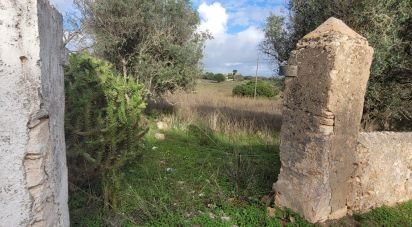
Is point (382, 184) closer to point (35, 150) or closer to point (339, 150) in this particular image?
point (339, 150)

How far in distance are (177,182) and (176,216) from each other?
1187mm

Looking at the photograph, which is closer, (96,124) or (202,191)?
(96,124)

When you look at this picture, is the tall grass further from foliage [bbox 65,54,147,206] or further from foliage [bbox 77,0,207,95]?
foliage [bbox 65,54,147,206]

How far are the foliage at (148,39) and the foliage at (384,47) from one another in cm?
415

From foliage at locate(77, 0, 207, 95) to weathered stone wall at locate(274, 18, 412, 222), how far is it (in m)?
6.37

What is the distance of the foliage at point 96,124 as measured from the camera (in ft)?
14.3

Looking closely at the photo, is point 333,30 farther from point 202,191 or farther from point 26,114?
point 26,114

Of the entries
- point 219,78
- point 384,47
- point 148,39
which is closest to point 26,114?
point 384,47

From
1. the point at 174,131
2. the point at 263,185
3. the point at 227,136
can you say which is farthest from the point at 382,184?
the point at 174,131

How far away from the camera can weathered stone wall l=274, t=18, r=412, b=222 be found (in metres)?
3.76

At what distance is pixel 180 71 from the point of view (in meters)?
10.5

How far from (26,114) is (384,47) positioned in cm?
668

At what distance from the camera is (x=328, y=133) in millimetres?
3785

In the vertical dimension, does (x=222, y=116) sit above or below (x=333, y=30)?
below
